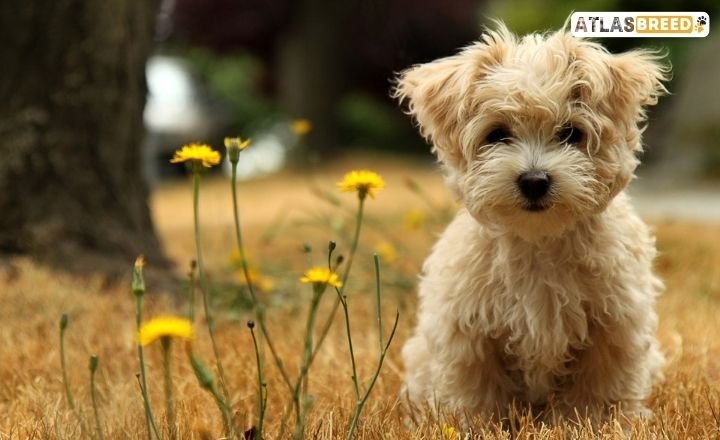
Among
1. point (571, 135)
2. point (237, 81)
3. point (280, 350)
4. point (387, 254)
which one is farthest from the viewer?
point (237, 81)

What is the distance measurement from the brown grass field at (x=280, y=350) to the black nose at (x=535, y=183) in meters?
0.63

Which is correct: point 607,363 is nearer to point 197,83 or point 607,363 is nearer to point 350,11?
point 350,11

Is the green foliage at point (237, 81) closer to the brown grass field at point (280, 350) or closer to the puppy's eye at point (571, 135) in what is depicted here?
the brown grass field at point (280, 350)

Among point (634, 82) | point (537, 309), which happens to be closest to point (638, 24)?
point (634, 82)

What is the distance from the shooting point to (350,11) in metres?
16.1

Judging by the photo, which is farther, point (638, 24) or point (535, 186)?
point (638, 24)

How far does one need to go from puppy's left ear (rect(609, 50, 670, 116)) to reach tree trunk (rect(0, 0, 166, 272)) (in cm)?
274

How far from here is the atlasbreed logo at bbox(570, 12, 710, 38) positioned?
2902 mm

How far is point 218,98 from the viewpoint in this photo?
18.7m

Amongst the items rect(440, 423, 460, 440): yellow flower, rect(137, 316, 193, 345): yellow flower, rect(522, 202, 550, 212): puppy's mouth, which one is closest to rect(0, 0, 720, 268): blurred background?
rect(522, 202, 550, 212): puppy's mouth

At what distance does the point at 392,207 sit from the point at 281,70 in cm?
833

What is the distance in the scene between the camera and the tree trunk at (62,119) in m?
4.71

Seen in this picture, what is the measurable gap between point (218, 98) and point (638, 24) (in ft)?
53.5

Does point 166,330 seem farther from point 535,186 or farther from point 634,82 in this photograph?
point 634,82
